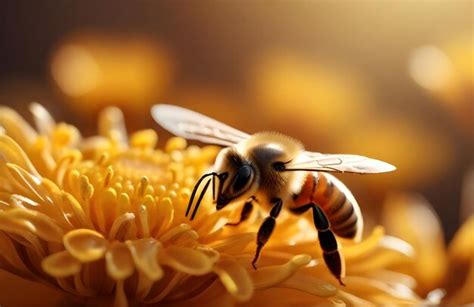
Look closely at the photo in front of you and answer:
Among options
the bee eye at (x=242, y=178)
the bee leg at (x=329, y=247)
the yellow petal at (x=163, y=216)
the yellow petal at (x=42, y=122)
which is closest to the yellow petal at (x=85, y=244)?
the yellow petal at (x=163, y=216)

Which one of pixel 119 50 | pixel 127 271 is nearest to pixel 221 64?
pixel 119 50

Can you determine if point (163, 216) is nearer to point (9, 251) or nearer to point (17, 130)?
point (9, 251)

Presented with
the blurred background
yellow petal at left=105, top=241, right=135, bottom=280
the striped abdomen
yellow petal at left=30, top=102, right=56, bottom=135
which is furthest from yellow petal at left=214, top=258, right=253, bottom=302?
the blurred background

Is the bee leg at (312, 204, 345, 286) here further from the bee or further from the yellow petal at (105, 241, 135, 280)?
the yellow petal at (105, 241, 135, 280)

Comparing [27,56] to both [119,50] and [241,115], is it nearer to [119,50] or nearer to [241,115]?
[119,50]

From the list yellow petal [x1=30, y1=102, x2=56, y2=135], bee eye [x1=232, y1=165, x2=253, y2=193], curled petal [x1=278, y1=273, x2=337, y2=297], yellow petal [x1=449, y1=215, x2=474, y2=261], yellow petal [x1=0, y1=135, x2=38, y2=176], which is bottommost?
yellow petal [x1=449, y1=215, x2=474, y2=261]

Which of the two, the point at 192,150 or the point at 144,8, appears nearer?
the point at 192,150

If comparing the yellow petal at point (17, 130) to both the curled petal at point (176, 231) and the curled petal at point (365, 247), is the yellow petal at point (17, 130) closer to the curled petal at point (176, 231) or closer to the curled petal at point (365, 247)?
the curled petal at point (176, 231)
